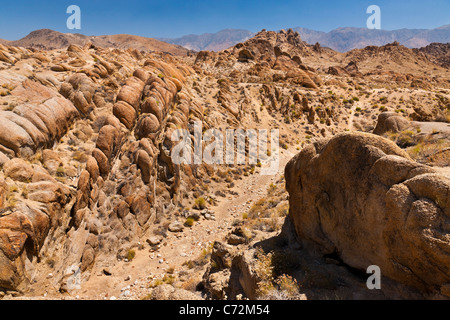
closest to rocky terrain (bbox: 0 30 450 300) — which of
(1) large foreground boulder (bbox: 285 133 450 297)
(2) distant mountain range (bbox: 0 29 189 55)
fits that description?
(1) large foreground boulder (bbox: 285 133 450 297)

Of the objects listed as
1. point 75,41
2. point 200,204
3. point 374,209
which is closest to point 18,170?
point 200,204

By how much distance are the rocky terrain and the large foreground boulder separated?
32 millimetres

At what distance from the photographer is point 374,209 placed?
5684 millimetres

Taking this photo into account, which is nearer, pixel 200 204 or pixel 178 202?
pixel 178 202

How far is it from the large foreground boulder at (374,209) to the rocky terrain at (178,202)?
0.03 m

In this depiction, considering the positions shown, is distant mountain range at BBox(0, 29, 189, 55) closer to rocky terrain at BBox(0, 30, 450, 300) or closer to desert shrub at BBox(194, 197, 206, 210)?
rocky terrain at BBox(0, 30, 450, 300)

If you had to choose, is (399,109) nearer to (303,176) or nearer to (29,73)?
(303,176)

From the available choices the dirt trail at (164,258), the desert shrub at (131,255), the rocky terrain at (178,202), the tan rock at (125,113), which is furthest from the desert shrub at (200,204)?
the tan rock at (125,113)

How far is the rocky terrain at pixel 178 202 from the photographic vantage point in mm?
5469

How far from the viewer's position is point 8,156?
11.0 metres

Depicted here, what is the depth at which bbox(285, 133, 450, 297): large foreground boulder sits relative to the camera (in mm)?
4504

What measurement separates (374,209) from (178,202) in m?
15.0

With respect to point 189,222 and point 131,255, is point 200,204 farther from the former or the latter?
point 131,255
